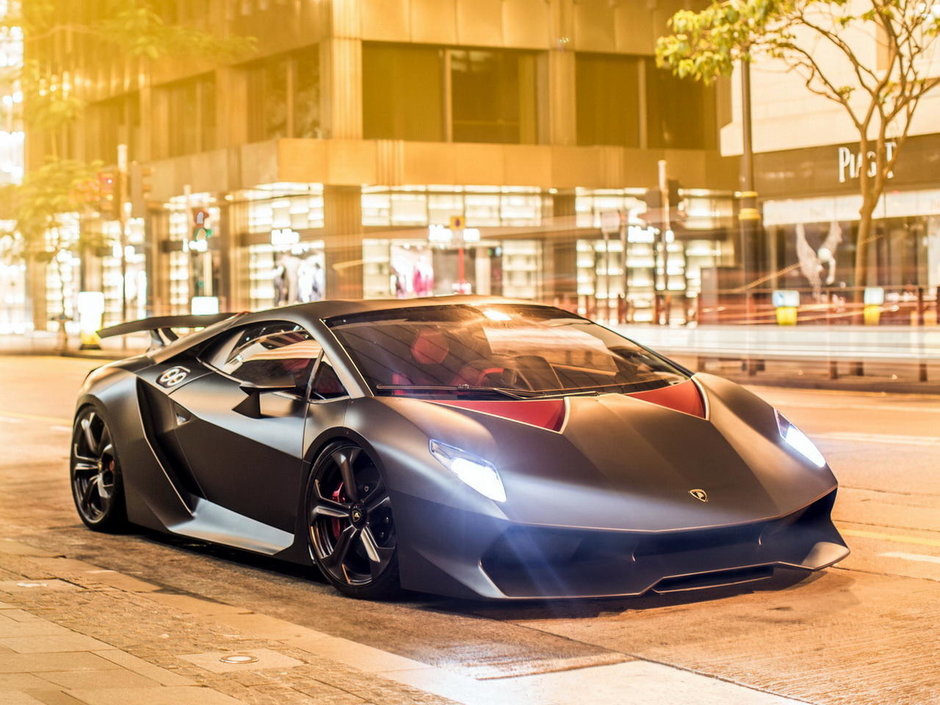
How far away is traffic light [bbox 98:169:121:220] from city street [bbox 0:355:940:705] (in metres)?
29.2

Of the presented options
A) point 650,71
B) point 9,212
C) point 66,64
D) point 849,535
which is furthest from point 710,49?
point 66,64

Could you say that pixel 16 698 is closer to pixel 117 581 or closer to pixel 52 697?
pixel 52 697

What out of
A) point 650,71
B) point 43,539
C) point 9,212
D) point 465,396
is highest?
point 650,71

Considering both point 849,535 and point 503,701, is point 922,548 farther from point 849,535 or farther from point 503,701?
point 503,701

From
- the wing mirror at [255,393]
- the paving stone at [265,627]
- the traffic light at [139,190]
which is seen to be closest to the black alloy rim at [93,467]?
the wing mirror at [255,393]

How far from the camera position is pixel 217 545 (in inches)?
312

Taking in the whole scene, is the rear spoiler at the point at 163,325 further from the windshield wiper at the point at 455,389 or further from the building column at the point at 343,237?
the building column at the point at 343,237

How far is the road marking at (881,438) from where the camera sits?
1228 cm

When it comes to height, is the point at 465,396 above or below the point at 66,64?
below

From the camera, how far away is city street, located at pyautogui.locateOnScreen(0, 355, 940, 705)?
485 cm

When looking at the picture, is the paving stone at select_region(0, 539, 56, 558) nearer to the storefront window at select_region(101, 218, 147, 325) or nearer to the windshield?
the windshield

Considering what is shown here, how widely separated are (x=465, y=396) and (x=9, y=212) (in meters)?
36.9

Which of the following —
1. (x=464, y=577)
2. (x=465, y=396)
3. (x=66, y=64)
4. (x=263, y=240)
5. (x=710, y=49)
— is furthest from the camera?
(x=66, y=64)

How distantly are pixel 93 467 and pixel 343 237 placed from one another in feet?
131
